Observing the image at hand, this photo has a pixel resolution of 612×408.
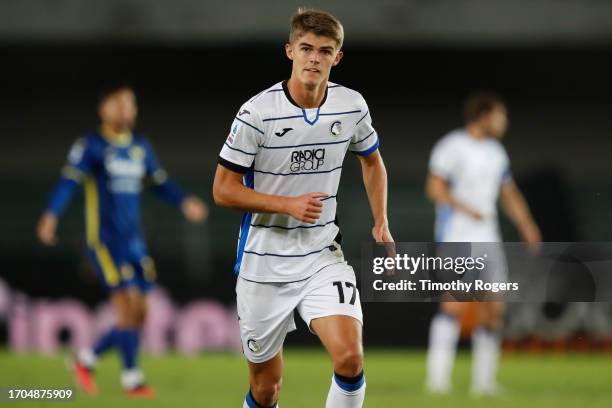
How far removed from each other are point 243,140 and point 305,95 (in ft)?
1.10

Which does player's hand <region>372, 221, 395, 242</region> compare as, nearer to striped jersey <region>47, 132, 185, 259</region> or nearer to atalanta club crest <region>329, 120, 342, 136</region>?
atalanta club crest <region>329, 120, 342, 136</region>

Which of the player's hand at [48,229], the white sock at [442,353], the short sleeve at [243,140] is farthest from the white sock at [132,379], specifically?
the short sleeve at [243,140]

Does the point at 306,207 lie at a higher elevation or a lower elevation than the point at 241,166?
lower

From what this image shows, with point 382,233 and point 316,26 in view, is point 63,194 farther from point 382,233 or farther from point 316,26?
point 316,26

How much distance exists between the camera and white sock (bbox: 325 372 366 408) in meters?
4.87

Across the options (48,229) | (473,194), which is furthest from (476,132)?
(48,229)

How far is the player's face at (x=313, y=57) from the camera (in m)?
4.87

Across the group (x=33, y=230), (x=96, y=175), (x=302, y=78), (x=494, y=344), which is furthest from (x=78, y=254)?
(x=302, y=78)

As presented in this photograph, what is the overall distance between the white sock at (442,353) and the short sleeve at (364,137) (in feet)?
12.2

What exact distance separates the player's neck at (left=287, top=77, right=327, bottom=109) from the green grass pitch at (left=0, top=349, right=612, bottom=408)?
8.64ft

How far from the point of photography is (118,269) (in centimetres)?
Answer: 820

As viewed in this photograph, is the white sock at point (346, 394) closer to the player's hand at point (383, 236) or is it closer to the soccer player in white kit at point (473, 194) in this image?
the player's hand at point (383, 236)

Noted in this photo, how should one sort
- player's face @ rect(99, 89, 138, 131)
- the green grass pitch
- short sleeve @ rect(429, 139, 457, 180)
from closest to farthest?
the green grass pitch < player's face @ rect(99, 89, 138, 131) < short sleeve @ rect(429, 139, 457, 180)

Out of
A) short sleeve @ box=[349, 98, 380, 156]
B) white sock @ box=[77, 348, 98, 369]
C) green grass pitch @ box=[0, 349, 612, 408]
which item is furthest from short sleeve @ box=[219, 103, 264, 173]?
white sock @ box=[77, 348, 98, 369]
